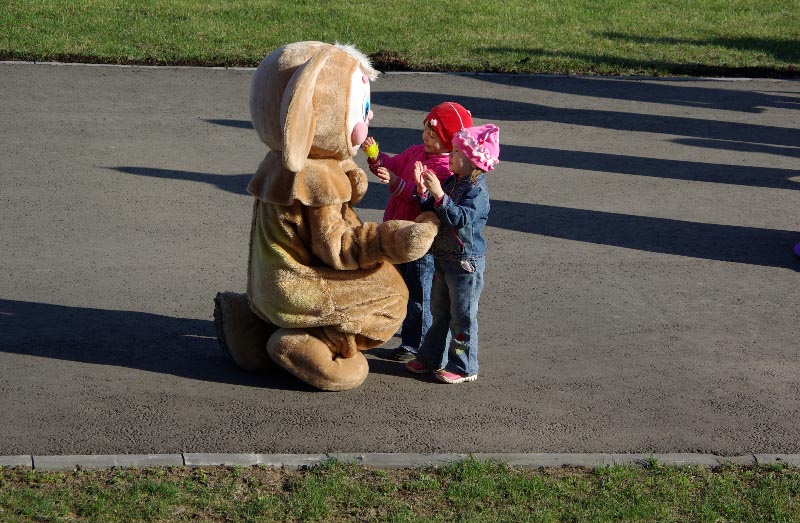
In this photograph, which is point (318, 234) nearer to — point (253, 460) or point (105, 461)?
point (253, 460)

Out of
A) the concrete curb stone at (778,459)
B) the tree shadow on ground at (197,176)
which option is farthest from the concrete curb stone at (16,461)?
the tree shadow on ground at (197,176)

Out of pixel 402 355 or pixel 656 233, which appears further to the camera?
pixel 656 233

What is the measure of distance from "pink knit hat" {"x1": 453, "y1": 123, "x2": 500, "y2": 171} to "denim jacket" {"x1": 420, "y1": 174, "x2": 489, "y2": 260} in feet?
0.39

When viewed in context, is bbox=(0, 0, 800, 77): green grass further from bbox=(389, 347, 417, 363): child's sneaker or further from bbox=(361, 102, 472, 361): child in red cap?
bbox=(389, 347, 417, 363): child's sneaker

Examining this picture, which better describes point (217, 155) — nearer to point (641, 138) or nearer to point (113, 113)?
point (113, 113)

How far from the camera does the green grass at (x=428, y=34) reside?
14109mm

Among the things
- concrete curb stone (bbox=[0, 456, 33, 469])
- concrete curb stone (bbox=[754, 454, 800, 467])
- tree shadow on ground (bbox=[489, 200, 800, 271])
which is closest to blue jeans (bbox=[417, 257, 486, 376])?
concrete curb stone (bbox=[754, 454, 800, 467])

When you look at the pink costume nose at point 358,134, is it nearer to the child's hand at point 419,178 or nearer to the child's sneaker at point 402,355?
the child's hand at point 419,178

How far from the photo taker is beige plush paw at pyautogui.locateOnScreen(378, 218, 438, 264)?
5680mm

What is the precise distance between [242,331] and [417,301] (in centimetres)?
108

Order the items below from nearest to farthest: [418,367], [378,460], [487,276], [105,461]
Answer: [105,461] < [378,460] < [418,367] < [487,276]

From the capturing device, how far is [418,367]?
6449 mm

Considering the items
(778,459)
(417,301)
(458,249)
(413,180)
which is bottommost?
(778,459)

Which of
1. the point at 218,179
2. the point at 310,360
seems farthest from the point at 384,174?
the point at 218,179
